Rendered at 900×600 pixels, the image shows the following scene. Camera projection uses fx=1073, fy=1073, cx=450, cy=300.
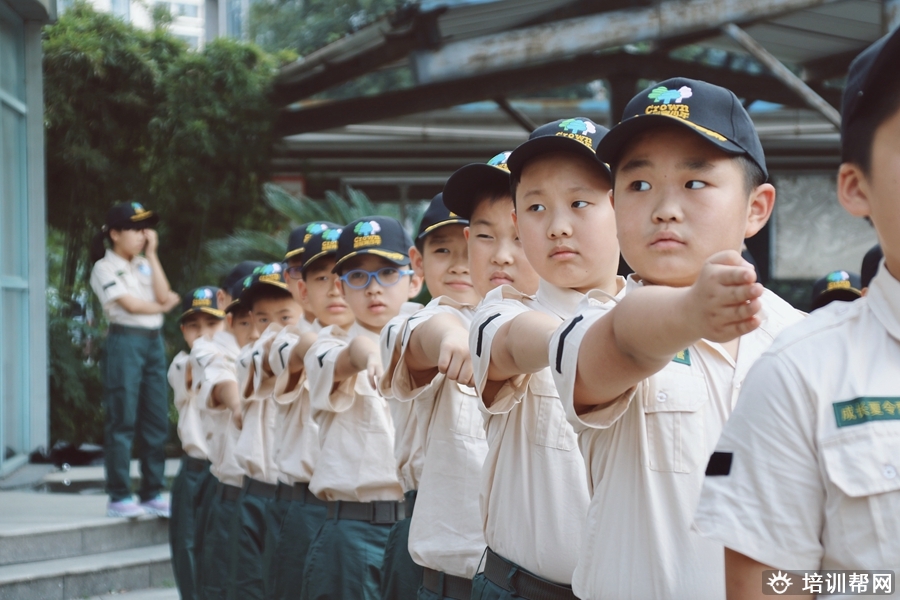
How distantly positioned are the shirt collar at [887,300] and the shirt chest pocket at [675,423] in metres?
0.48

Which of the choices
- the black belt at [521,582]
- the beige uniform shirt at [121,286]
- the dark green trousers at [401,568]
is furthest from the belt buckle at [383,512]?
the beige uniform shirt at [121,286]

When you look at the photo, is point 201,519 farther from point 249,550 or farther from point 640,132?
point 640,132

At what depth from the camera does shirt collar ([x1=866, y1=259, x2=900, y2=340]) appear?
131 cm

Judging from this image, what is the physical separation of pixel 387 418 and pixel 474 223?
1.45 m

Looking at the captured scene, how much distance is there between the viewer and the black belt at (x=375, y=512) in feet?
13.3

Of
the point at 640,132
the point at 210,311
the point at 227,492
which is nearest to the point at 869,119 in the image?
Answer: the point at 640,132

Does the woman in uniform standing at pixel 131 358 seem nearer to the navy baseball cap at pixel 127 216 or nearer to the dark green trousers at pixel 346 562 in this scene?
the navy baseball cap at pixel 127 216

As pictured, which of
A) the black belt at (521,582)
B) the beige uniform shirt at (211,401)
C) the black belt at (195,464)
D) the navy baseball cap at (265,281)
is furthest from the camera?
the black belt at (195,464)

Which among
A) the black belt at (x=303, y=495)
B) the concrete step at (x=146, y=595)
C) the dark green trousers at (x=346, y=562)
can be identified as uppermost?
the black belt at (x=303, y=495)

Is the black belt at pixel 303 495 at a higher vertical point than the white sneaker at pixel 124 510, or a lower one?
higher

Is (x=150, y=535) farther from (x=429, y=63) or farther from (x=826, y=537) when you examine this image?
(x=826, y=537)

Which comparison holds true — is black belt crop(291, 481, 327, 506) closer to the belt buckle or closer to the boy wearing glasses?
the boy wearing glasses

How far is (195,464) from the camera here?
712 cm

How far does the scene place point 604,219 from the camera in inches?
89.4
